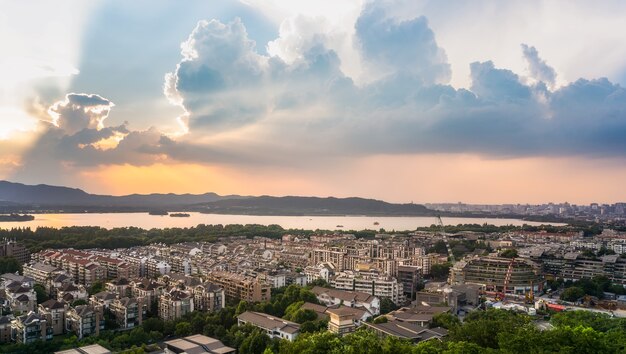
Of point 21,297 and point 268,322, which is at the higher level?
point 21,297

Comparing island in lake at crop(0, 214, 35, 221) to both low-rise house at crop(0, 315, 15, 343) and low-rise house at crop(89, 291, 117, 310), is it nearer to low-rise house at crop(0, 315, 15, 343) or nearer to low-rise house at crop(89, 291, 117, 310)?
low-rise house at crop(89, 291, 117, 310)

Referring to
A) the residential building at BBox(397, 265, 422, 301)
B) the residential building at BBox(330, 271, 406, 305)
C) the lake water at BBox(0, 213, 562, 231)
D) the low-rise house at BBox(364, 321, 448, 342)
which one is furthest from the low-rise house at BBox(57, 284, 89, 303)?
the lake water at BBox(0, 213, 562, 231)

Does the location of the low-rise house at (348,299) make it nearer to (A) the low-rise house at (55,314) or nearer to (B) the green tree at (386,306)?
(B) the green tree at (386,306)

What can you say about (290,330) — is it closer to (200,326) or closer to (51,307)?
(200,326)

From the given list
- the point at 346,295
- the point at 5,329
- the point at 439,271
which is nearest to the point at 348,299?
the point at 346,295

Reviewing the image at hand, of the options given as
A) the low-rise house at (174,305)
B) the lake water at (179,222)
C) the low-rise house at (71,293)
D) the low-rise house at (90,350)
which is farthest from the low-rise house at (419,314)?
the lake water at (179,222)

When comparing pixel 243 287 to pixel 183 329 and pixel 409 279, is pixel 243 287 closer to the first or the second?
pixel 183 329
